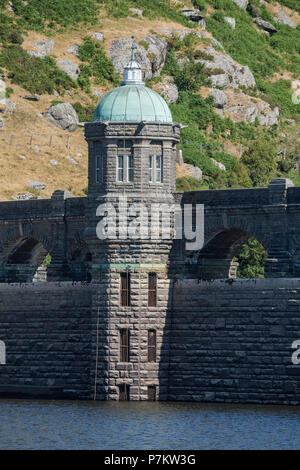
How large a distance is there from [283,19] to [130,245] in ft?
316

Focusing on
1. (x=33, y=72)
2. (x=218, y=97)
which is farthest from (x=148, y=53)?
(x=33, y=72)

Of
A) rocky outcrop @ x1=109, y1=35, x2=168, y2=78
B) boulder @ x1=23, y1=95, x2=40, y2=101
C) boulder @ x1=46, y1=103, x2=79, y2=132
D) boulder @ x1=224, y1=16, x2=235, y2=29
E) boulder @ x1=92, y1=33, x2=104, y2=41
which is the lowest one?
boulder @ x1=46, y1=103, x2=79, y2=132

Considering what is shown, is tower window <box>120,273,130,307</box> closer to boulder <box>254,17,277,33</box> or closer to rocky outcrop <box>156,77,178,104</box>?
rocky outcrop <box>156,77,178,104</box>

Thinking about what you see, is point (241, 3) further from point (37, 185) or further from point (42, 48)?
point (37, 185)

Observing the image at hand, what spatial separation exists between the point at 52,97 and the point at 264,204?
57.9 meters

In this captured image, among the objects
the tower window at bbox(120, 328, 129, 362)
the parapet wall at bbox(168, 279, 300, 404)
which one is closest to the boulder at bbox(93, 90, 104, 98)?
the parapet wall at bbox(168, 279, 300, 404)

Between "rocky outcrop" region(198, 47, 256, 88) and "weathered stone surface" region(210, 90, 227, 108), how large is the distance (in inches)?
47.7

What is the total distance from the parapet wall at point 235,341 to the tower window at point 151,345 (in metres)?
0.89

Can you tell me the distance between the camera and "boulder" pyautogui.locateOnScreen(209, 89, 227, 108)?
137125 mm

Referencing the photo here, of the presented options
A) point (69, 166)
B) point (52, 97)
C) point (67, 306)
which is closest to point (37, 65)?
point (52, 97)

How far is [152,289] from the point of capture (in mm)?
72375

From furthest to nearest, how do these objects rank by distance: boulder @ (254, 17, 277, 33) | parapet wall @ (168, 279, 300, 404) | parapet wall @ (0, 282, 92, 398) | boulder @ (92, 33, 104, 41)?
1. boulder @ (254, 17, 277, 33)
2. boulder @ (92, 33, 104, 41)
3. parapet wall @ (0, 282, 92, 398)
4. parapet wall @ (168, 279, 300, 404)

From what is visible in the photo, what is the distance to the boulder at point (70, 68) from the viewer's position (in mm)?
132250

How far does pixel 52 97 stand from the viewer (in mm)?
127438
